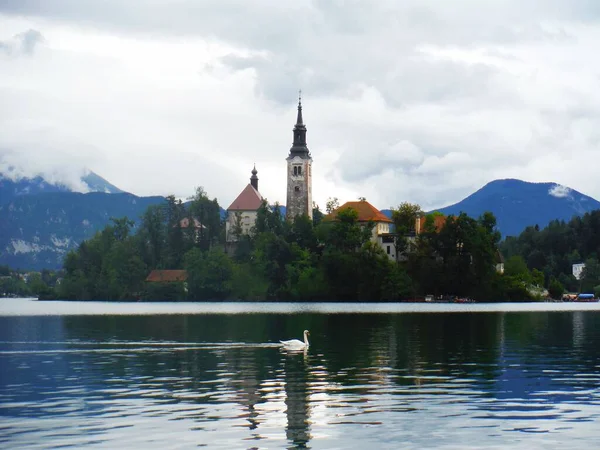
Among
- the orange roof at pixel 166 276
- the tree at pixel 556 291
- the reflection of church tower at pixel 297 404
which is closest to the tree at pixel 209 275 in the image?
the orange roof at pixel 166 276

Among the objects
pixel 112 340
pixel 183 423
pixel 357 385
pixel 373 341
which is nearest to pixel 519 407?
pixel 357 385

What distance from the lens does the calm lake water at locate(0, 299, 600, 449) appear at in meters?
21.9

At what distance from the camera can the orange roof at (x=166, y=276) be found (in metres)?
187

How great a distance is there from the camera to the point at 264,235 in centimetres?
17962

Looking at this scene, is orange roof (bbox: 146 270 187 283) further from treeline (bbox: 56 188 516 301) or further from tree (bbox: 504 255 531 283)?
tree (bbox: 504 255 531 283)

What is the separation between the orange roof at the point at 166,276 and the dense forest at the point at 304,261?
1.49 metres

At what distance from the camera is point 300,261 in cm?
17112

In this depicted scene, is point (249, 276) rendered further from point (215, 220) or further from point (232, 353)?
point (232, 353)

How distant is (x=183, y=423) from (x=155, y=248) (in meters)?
175

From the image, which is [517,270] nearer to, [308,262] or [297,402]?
[308,262]

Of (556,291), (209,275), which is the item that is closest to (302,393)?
(209,275)

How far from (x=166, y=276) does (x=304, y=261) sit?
32.7 meters

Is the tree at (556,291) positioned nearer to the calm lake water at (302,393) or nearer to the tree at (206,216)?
the tree at (206,216)

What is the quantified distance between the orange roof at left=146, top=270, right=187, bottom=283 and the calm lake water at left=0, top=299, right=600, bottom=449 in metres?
132
